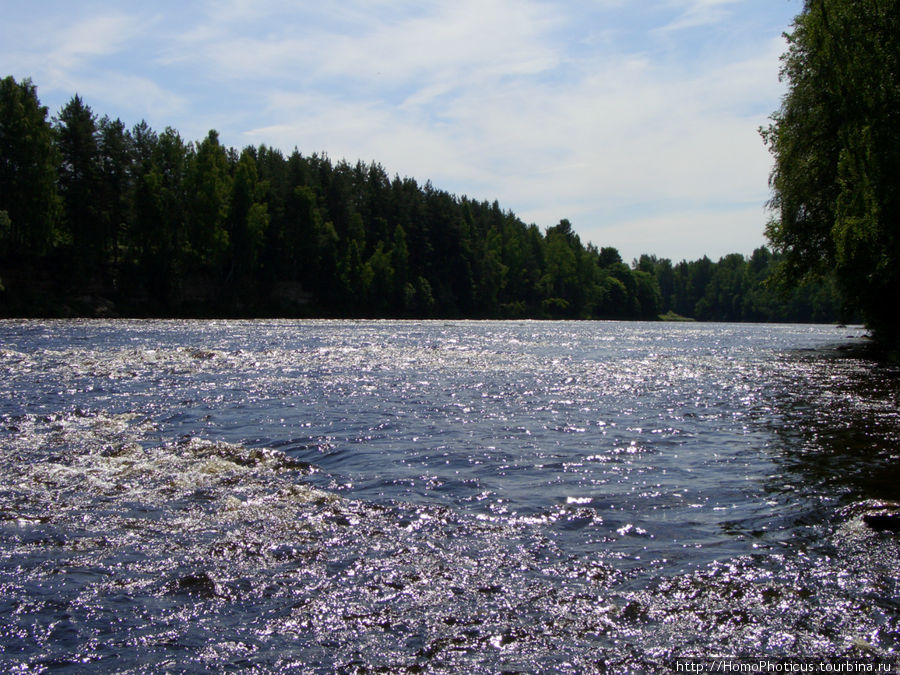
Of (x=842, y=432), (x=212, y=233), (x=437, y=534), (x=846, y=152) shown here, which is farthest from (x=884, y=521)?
(x=212, y=233)

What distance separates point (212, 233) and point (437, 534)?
9514 cm

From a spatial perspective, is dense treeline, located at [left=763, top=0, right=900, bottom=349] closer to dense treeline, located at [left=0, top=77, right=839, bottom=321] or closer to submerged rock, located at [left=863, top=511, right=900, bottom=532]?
dense treeline, located at [left=0, top=77, right=839, bottom=321]

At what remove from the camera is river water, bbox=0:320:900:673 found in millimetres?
6340

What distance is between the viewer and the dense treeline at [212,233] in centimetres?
7506

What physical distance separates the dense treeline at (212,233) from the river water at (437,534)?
31.0 meters

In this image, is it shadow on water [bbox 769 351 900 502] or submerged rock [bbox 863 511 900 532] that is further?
shadow on water [bbox 769 351 900 502]

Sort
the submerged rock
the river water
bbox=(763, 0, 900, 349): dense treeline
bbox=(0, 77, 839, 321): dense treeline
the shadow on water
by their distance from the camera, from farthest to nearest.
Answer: bbox=(0, 77, 839, 321): dense treeline
bbox=(763, 0, 900, 349): dense treeline
the shadow on water
the submerged rock
the river water

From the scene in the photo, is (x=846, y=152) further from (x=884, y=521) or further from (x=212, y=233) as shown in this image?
(x=212, y=233)

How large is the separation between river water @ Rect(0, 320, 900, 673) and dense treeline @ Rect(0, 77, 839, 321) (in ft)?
102

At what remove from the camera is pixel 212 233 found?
9606 cm

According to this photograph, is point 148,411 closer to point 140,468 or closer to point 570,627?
point 140,468

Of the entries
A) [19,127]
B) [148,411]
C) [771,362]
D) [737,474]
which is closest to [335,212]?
[19,127]

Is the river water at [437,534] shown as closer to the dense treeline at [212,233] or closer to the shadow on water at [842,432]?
the shadow on water at [842,432]

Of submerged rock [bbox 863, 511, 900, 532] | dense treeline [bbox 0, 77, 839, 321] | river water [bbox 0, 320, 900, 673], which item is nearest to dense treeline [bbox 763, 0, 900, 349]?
dense treeline [bbox 0, 77, 839, 321]
